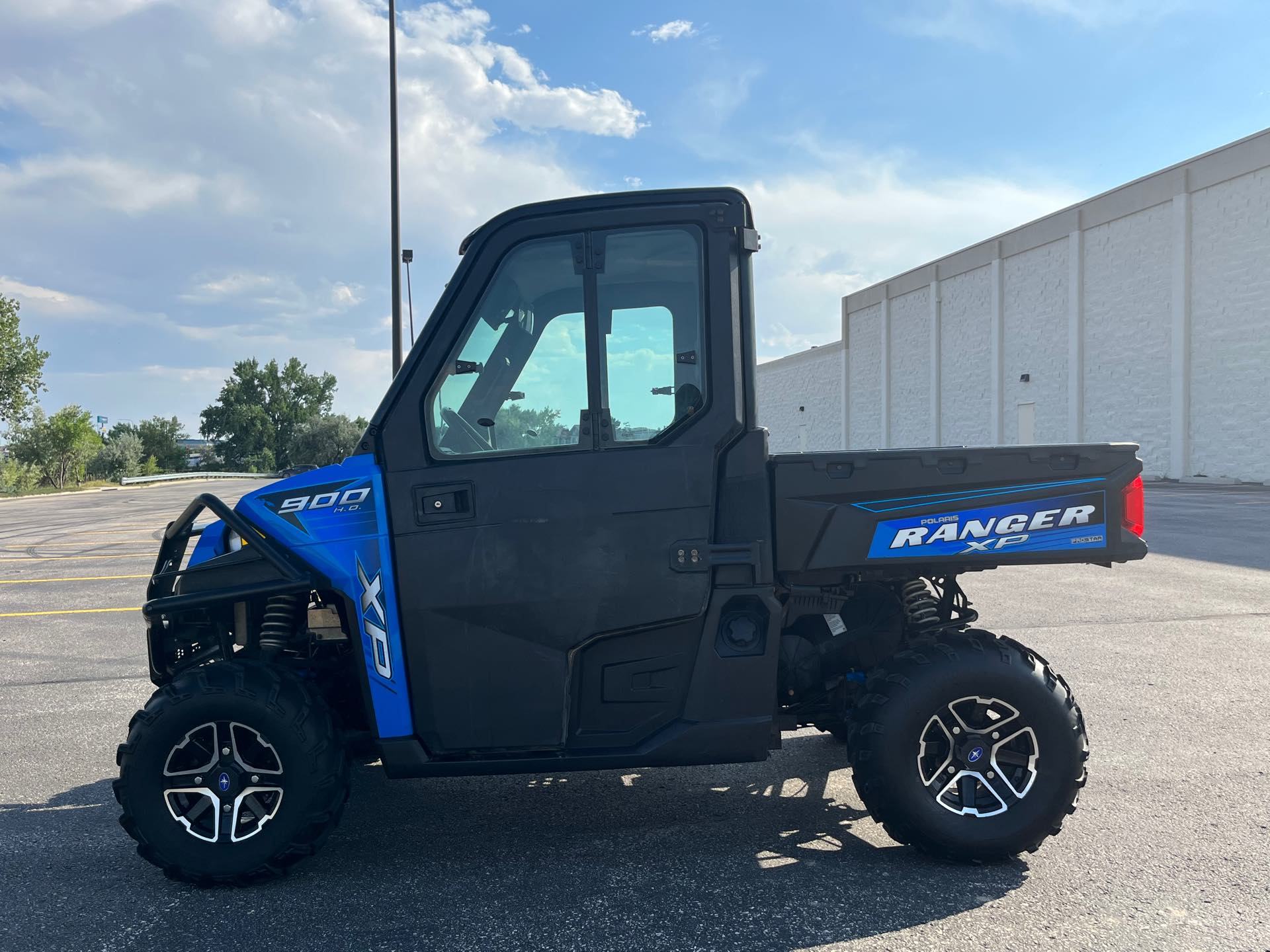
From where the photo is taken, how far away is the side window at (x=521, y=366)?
3275mm

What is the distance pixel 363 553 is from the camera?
3211 mm

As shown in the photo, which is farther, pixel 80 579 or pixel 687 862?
pixel 80 579

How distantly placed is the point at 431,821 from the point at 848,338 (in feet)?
144

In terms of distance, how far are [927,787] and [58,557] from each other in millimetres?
14730

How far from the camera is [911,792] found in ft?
10.7

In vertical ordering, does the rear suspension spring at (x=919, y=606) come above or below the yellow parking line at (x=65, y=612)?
above

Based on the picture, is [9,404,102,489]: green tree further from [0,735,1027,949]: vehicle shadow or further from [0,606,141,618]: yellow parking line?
[0,735,1027,949]: vehicle shadow

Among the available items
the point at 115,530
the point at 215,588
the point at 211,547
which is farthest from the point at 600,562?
the point at 115,530

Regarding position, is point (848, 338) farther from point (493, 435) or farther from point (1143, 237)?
point (493, 435)

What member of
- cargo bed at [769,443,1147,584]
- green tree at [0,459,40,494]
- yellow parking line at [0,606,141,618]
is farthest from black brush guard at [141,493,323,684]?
green tree at [0,459,40,494]

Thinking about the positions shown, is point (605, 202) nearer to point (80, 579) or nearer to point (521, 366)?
point (521, 366)

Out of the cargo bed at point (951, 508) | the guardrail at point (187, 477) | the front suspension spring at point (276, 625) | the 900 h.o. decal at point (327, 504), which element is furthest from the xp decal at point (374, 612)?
the guardrail at point (187, 477)

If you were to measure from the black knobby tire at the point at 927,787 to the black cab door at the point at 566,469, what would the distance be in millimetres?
794

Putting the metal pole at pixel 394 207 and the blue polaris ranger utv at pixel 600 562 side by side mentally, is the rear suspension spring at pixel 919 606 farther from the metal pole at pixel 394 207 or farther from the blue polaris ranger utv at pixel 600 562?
the metal pole at pixel 394 207
